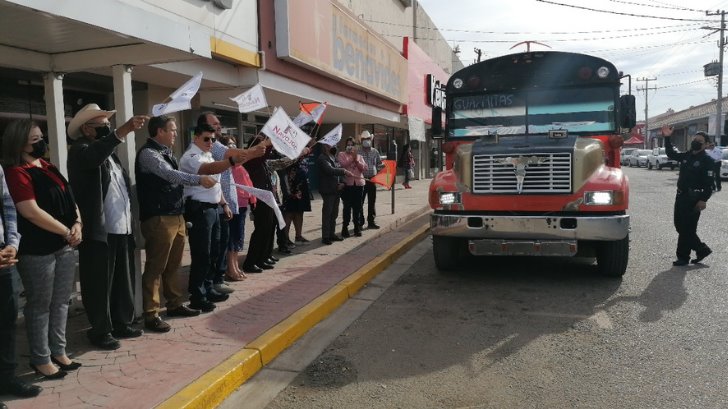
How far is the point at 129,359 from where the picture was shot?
383cm

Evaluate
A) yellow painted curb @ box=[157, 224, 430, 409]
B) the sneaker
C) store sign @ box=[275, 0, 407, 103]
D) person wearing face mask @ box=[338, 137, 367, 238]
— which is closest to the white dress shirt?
the sneaker

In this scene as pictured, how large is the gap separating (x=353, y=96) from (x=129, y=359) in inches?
455

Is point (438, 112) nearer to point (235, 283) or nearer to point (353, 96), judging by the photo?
point (235, 283)

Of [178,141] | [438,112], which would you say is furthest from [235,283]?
[178,141]

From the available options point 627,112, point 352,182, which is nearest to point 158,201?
point 352,182

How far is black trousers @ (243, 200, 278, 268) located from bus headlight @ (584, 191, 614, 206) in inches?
142

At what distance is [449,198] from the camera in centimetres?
628

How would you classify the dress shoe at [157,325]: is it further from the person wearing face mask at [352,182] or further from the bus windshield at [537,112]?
the bus windshield at [537,112]

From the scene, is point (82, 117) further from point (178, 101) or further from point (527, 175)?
point (527, 175)

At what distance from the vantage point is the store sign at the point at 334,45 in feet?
32.9

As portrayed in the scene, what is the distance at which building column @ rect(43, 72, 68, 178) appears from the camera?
15.9 feet

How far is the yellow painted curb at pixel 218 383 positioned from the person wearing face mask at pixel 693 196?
228 inches

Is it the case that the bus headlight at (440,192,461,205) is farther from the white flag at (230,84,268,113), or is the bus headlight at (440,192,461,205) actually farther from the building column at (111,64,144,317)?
the building column at (111,64,144,317)

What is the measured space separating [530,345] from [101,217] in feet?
11.3
